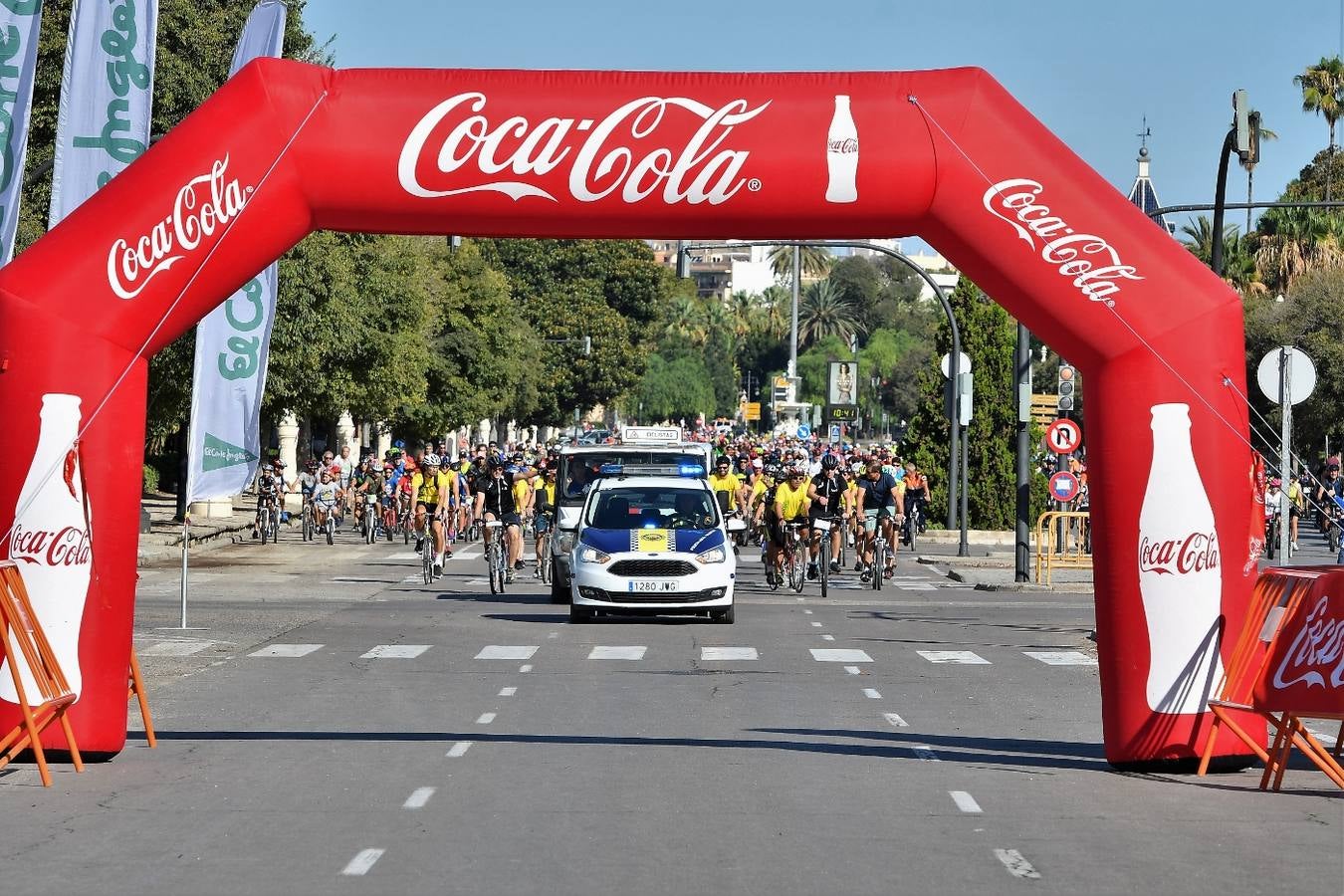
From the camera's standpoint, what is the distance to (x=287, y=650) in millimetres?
19562

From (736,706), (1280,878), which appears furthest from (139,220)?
(1280,878)

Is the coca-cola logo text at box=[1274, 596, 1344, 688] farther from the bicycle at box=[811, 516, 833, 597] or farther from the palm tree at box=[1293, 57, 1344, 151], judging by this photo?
the palm tree at box=[1293, 57, 1344, 151]

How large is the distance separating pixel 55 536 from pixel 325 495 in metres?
30.9

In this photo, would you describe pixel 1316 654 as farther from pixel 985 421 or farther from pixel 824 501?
pixel 985 421

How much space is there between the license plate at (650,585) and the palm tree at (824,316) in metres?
131

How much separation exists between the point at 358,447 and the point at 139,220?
73937 millimetres

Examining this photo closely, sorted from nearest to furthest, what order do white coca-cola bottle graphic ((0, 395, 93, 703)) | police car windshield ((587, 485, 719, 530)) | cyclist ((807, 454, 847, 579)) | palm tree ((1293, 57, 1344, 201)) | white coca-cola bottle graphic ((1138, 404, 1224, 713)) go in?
1. white coca-cola bottle graphic ((0, 395, 93, 703))
2. white coca-cola bottle graphic ((1138, 404, 1224, 713))
3. police car windshield ((587, 485, 719, 530))
4. cyclist ((807, 454, 847, 579))
5. palm tree ((1293, 57, 1344, 201))

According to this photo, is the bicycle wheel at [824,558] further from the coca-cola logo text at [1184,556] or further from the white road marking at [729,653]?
the coca-cola logo text at [1184,556]

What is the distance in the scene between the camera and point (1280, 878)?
8.36 meters

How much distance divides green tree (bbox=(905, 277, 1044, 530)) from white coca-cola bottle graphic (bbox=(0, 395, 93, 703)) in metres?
35.4

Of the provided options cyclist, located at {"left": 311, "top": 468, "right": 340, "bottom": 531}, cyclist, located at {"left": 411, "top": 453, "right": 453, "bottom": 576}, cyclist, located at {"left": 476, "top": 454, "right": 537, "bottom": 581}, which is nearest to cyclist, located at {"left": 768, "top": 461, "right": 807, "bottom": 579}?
cyclist, located at {"left": 476, "top": 454, "right": 537, "bottom": 581}

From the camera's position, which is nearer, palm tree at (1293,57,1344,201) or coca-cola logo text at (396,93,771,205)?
coca-cola logo text at (396,93,771,205)

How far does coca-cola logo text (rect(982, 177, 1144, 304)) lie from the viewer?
11688mm

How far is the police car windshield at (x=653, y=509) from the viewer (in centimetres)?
2372
